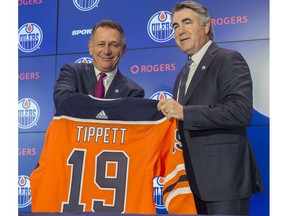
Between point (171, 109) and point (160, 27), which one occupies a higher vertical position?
point (160, 27)

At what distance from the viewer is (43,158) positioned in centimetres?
221

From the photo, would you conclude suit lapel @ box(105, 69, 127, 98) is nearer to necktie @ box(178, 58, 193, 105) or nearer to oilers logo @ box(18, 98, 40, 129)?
necktie @ box(178, 58, 193, 105)

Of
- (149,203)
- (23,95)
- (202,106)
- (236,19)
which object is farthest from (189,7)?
(23,95)

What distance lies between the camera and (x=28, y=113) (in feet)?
9.48

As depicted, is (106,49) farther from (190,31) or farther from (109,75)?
(190,31)

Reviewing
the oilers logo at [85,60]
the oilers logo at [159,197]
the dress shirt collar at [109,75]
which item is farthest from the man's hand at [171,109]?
the oilers logo at [85,60]

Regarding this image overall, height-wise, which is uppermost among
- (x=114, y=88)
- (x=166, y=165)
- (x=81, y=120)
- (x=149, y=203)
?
(x=114, y=88)

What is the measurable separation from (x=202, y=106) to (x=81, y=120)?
1.92 ft

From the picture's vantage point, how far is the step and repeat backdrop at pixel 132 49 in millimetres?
2506

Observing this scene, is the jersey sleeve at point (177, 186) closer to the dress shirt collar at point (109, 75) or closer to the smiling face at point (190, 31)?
the smiling face at point (190, 31)

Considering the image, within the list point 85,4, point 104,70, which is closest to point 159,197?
point 104,70

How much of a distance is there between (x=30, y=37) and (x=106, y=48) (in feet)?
Result: 2.17

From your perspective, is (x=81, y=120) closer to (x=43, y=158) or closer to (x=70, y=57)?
(x=43, y=158)

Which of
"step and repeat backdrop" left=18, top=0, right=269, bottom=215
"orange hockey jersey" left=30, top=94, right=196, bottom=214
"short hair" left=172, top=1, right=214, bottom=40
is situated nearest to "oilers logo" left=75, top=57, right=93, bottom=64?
"step and repeat backdrop" left=18, top=0, right=269, bottom=215
